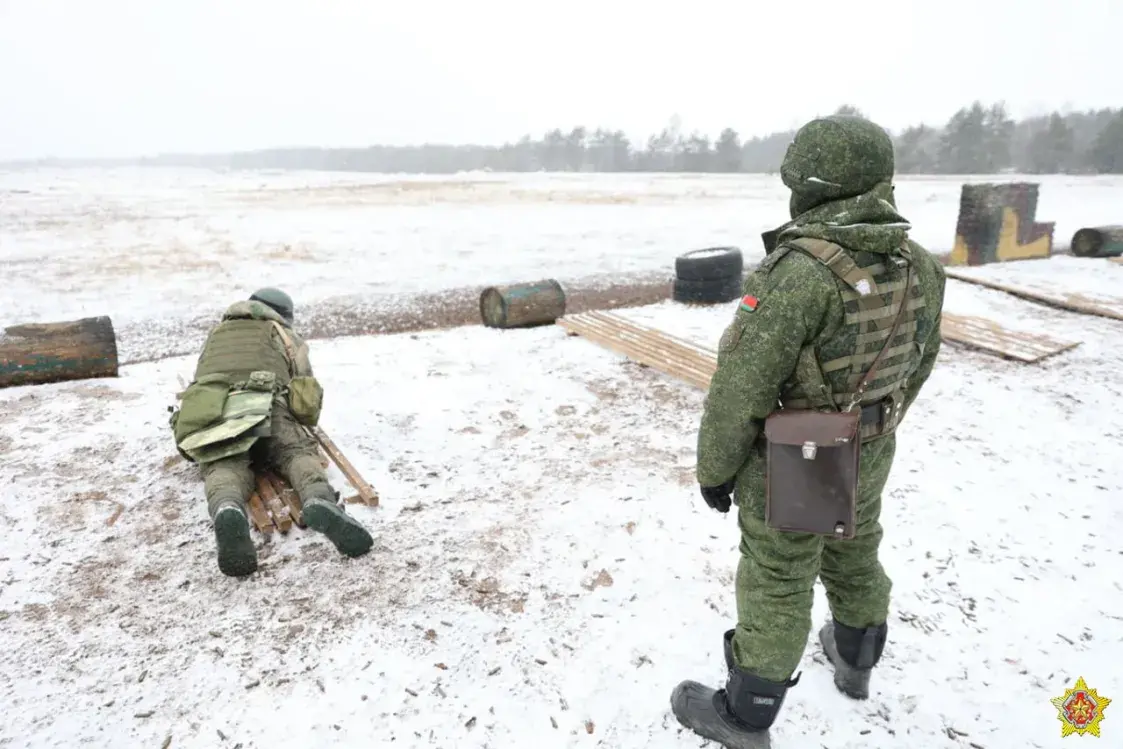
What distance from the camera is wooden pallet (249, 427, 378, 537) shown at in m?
4.20

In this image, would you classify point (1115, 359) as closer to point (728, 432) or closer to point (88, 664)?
point (728, 432)

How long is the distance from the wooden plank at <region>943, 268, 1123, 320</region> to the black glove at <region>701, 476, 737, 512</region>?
8.03 meters

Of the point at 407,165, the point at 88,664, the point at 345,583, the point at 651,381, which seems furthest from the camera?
the point at 407,165

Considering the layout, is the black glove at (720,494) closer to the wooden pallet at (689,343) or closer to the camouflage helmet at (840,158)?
the camouflage helmet at (840,158)

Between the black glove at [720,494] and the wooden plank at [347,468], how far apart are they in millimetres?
2764

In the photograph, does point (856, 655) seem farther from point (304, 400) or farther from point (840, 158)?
point (304, 400)

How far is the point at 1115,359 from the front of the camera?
740cm

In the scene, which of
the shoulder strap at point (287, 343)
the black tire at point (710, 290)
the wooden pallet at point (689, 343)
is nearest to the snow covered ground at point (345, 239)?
the black tire at point (710, 290)

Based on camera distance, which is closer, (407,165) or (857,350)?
(857,350)

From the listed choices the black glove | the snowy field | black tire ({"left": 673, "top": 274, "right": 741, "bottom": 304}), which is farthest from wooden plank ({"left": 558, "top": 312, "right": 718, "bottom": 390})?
the snowy field

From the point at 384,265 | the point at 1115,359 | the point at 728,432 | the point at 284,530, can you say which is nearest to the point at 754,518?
the point at 728,432

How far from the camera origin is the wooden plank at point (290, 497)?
424 centimetres

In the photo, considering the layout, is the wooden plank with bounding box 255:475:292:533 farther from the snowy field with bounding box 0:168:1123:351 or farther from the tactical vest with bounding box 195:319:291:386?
the snowy field with bounding box 0:168:1123:351

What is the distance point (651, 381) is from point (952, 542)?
3332 mm
